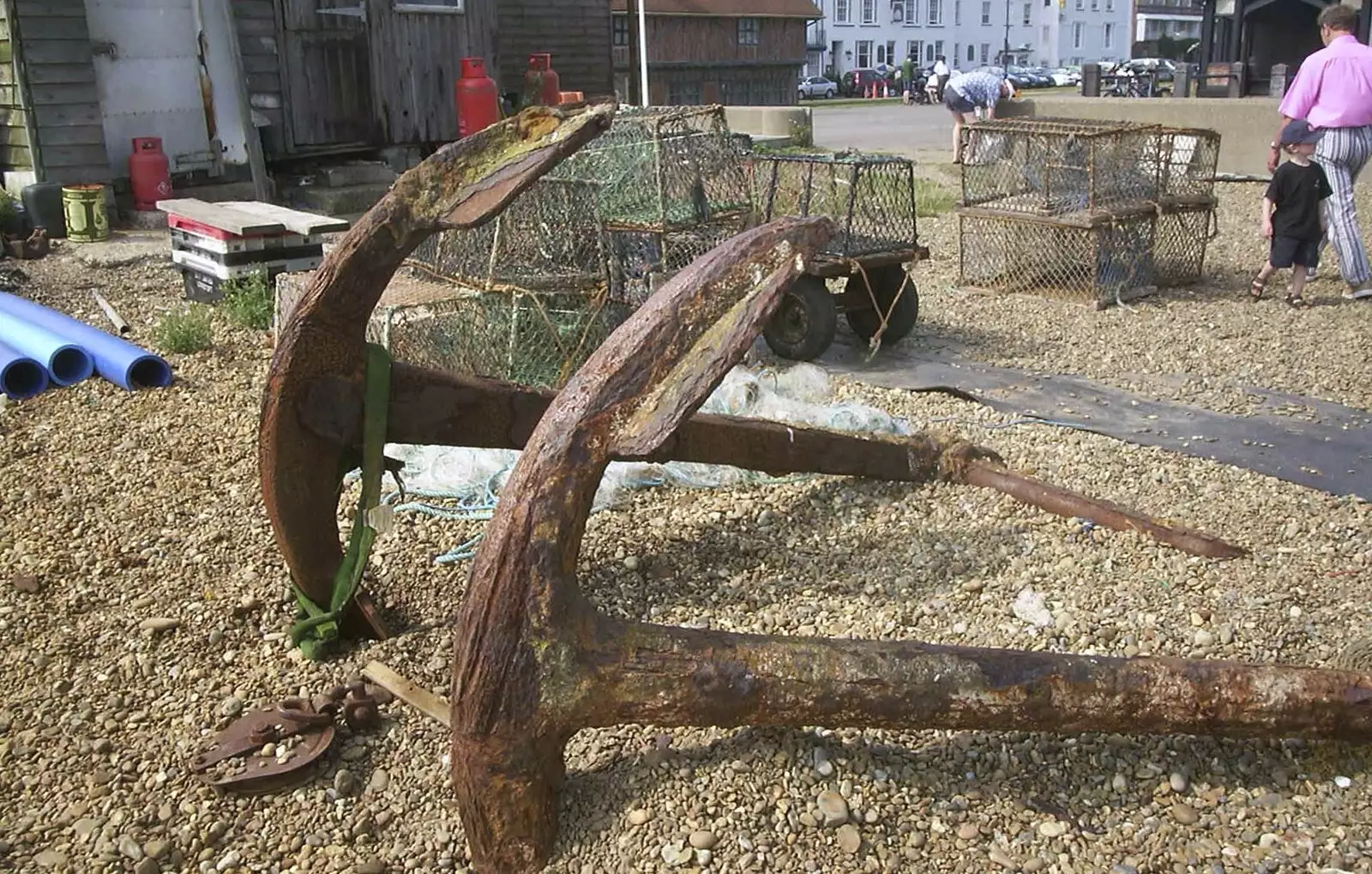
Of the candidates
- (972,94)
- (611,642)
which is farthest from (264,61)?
(611,642)

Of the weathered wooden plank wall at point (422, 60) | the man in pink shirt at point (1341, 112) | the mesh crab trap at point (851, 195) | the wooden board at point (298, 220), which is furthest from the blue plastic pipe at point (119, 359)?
the weathered wooden plank wall at point (422, 60)

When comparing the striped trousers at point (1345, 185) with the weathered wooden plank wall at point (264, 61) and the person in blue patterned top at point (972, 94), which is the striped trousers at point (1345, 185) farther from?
the weathered wooden plank wall at point (264, 61)

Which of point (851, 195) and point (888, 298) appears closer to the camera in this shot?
point (851, 195)

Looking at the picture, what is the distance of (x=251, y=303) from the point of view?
24.1ft

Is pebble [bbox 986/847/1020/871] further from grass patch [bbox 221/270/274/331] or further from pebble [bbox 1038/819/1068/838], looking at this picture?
grass patch [bbox 221/270/274/331]

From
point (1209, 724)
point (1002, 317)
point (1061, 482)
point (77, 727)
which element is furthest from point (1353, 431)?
point (77, 727)

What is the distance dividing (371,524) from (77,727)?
0.93 meters

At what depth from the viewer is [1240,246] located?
35.2 feet

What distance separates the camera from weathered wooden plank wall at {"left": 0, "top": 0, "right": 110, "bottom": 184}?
35.3 feet

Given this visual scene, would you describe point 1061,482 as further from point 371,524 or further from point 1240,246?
point 1240,246

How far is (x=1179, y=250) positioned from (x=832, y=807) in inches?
305

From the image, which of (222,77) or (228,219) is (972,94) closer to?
(222,77)

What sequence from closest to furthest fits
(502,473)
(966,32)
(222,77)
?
(502,473), (222,77), (966,32)

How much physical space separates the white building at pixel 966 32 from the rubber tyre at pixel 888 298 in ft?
158
